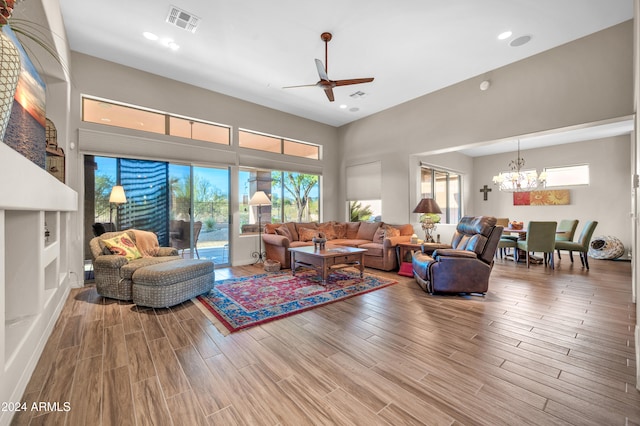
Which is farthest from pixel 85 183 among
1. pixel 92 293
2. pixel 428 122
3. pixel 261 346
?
pixel 428 122

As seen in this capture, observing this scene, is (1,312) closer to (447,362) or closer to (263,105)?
(447,362)

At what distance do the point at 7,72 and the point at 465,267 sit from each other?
4273 millimetres

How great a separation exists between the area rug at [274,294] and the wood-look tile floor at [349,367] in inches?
7.3

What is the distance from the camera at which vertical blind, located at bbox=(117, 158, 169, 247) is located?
4496mm

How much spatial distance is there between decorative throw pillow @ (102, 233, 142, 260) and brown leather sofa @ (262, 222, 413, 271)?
226 centimetres

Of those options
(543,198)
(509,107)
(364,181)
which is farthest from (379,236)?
(543,198)

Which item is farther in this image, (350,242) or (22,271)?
(350,242)

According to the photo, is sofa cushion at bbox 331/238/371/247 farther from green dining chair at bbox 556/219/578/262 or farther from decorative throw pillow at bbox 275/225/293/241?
green dining chair at bbox 556/219/578/262

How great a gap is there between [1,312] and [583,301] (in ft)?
17.5

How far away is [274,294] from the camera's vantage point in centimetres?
355

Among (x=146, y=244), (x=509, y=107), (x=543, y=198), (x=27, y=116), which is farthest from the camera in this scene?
(x=543, y=198)

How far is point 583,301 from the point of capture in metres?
3.33

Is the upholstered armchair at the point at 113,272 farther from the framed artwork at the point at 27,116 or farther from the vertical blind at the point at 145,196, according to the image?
the framed artwork at the point at 27,116

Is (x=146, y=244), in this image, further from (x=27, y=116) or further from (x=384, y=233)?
(x=384, y=233)
